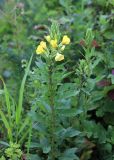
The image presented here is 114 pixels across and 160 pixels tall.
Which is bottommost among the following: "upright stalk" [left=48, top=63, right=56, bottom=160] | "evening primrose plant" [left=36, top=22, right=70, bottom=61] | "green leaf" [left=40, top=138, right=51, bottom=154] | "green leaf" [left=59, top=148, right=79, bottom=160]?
"green leaf" [left=59, top=148, right=79, bottom=160]

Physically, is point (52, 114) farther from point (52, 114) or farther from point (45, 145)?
point (45, 145)

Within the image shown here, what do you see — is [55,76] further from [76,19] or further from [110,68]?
[76,19]

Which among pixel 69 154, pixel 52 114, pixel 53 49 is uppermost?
pixel 53 49

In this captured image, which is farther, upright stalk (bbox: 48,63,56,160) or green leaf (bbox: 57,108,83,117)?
green leaf (bbox: 57,108,83,117)

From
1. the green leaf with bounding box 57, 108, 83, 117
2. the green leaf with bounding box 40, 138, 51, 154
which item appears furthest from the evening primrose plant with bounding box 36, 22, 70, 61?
the green leaf with bounding box 40, 138, 51, 154

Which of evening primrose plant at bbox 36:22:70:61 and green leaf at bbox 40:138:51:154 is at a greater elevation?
evening primrose plant at bbox 36:22:70:61

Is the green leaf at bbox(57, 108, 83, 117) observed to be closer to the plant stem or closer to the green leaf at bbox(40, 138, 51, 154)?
the plant stem

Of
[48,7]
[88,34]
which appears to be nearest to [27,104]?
[88,34]

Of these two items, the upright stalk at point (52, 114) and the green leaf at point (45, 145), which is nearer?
the upright stalk at point (52, 114)

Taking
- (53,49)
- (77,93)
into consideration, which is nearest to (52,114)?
(77,93)

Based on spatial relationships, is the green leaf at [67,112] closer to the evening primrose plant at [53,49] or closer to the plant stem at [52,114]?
the plant stem at [52,114]

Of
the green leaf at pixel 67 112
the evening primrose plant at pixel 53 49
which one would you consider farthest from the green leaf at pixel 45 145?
the evening primrose plant at pixel 53 49
